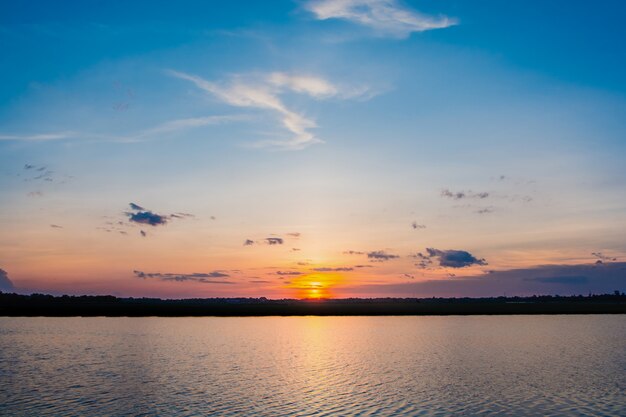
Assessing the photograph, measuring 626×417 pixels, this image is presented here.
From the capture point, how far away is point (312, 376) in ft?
150

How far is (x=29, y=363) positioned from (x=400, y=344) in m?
44.3

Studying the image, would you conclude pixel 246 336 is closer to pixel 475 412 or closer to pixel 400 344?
pixel 400 344

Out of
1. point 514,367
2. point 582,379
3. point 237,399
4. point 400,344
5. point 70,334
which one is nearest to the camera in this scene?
point 237,399

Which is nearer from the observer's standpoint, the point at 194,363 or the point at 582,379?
the point at 582,379

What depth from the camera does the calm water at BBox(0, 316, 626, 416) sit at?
32062 mm

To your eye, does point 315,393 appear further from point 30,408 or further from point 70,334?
point 70,334

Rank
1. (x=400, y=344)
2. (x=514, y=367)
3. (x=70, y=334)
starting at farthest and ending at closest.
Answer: (x=70, y=334) → (x=400, y=344) → (x=514, y=367)

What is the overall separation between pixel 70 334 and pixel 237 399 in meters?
61.4

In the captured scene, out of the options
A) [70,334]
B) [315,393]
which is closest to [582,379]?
[315,393]

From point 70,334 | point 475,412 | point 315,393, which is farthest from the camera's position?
point 70,334

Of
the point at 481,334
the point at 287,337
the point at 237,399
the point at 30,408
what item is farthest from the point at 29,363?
the point at 481,334

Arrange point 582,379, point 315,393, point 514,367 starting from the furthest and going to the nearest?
point 514,367
point 582,379
point 315,393

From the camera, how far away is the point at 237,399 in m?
34.5

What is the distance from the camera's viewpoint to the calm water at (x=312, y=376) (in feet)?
105
